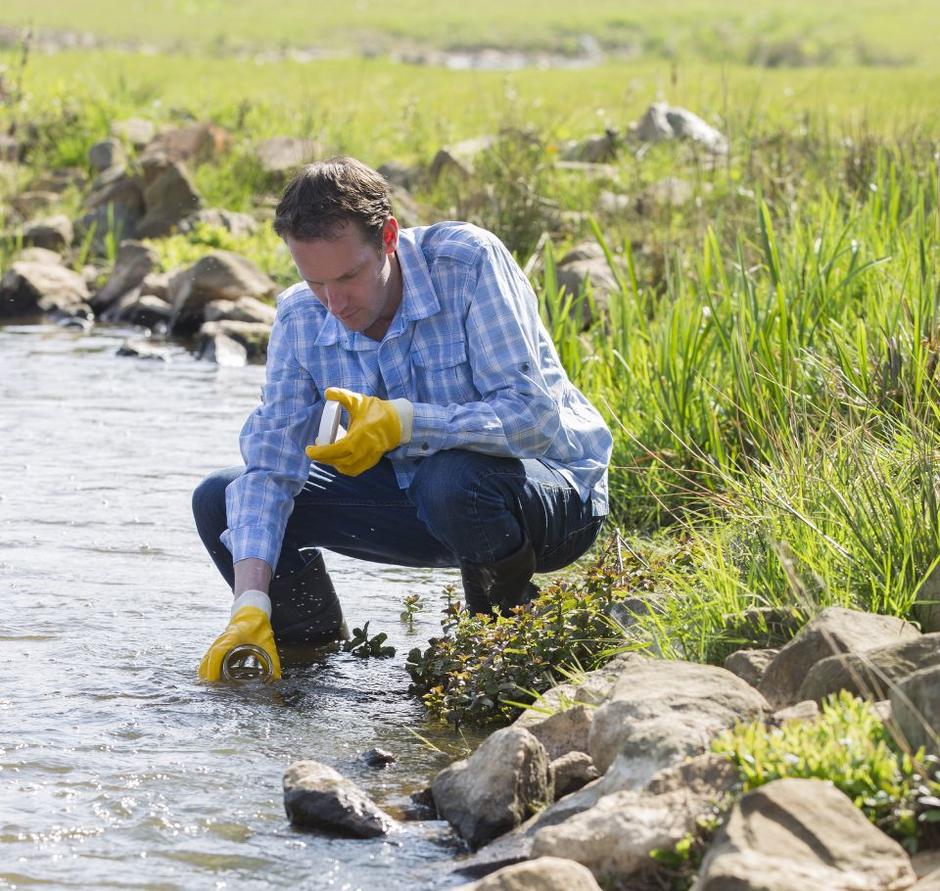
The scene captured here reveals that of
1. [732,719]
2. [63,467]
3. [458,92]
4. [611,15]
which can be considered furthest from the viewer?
[611,15]

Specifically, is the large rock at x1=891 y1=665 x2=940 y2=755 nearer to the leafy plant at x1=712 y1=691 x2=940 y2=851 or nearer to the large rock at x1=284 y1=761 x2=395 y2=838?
the leafy plant at x1=712 y1=691 x2=940 y2=851

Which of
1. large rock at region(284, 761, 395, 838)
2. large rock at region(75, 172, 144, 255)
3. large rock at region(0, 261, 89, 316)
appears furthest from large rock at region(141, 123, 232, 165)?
large rock at region(284, 761, 395, 838)

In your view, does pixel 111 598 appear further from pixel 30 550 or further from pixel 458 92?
pixel 458 92

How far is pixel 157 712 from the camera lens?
4.09 m

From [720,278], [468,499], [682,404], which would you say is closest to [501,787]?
[468,499]

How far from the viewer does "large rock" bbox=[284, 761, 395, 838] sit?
130 inches

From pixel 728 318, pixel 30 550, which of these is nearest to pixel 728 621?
pixel 728 318

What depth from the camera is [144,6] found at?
46469 mm

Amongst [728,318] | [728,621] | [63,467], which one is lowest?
[63,467]

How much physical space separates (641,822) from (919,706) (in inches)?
21.3

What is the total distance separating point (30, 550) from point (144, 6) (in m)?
43.8

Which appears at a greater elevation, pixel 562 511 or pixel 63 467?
pixel 562 511

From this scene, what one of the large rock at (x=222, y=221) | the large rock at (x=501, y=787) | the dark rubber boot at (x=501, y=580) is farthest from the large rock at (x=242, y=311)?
the large rock at (x=501, y=787)

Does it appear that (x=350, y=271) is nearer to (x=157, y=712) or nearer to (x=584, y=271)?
(x=157, y=712)
